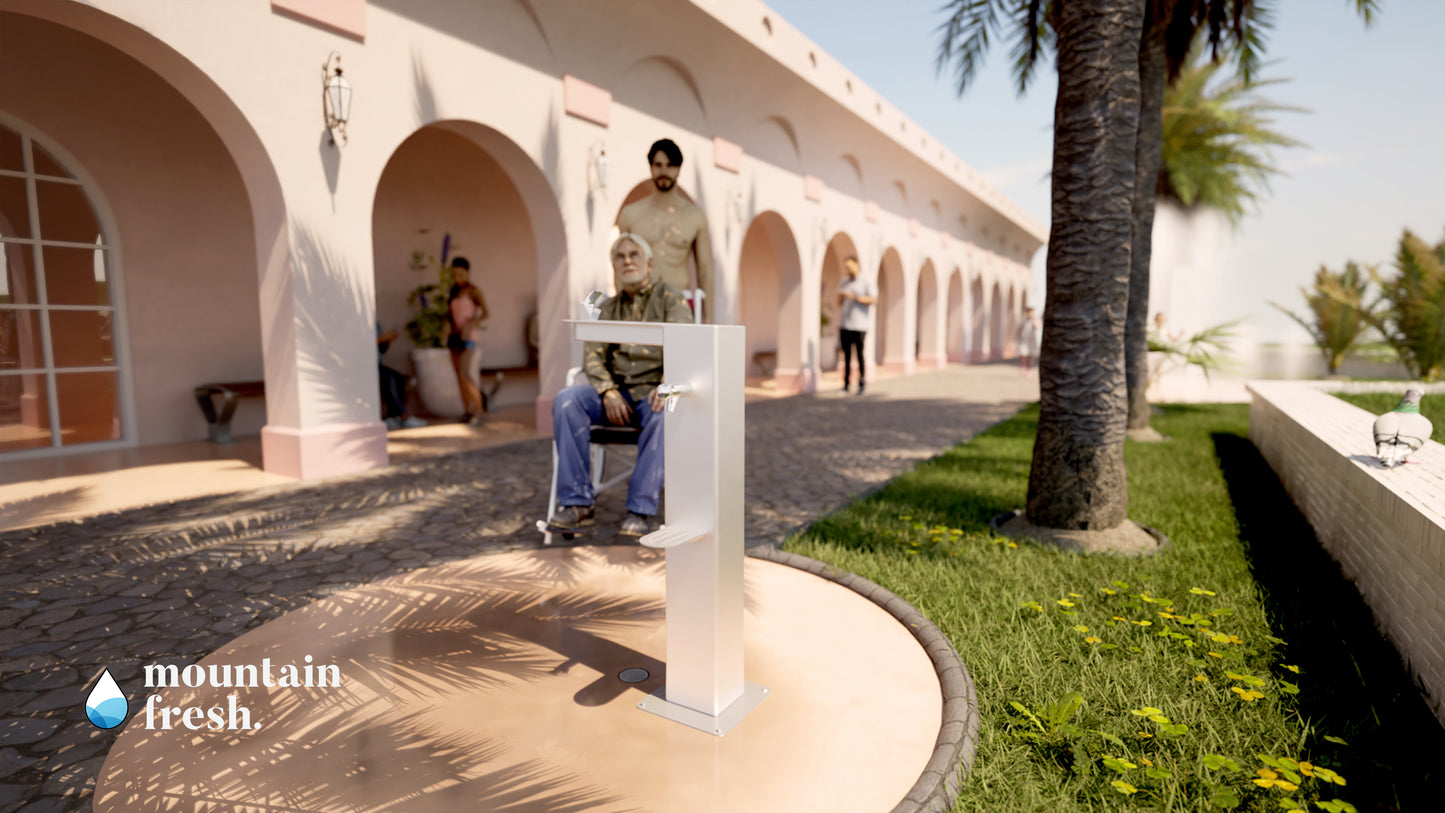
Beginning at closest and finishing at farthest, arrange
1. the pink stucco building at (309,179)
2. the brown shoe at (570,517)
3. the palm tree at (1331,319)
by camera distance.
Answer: the brown shoe at (570,517)
the pink stucco building at (309,179)
the palm tree at (1331,319)

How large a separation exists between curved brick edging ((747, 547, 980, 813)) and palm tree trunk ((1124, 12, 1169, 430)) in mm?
4860

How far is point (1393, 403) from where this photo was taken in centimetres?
630

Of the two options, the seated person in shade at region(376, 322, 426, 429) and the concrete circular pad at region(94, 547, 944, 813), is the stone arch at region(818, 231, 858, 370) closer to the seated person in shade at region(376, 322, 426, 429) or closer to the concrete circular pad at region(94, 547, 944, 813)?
the seated person in shade at region(376, 322, 426, 429)

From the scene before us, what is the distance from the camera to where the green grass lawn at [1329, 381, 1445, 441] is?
4659 mm

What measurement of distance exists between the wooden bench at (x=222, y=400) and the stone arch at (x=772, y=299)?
7240 millimetres

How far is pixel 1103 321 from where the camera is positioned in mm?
3736

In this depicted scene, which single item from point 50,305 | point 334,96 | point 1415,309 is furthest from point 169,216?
point 1415,309

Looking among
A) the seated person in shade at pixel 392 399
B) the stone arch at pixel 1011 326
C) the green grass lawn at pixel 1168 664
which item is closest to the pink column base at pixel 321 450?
the seated person in shade at pixel 392 399

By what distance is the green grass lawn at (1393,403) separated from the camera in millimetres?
4659

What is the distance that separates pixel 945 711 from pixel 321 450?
198 inches

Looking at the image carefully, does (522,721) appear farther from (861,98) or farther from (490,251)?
(861,98)

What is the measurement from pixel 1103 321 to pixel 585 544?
2907 millimetres

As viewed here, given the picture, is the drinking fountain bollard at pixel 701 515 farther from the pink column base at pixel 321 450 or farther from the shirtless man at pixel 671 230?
the pink column base at pixel 321 450

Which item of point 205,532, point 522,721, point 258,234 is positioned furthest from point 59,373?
point 522,721
